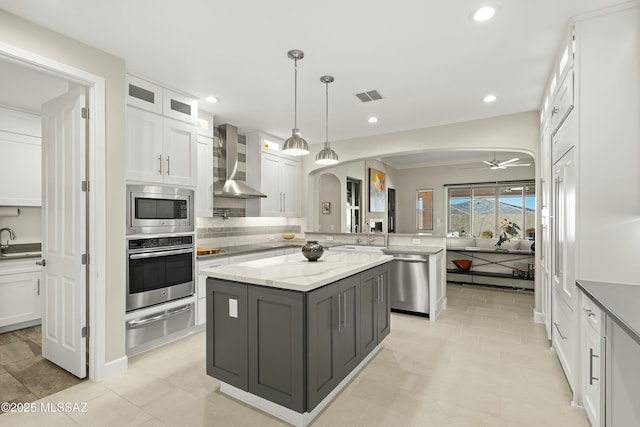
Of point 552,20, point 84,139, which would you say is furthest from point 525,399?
point 84,139

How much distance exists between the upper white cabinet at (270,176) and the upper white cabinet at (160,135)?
1.56 m

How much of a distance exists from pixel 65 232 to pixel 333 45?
2.74 m

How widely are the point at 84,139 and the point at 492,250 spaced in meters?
6.72

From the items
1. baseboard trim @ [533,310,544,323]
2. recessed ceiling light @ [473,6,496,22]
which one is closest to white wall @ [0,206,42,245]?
recessed ceiling light @ [473,6,496,22]

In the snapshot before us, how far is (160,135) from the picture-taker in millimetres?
3334

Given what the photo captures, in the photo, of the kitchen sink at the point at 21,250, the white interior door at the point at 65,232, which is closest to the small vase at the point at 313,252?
the white interior door at the point at 65,232

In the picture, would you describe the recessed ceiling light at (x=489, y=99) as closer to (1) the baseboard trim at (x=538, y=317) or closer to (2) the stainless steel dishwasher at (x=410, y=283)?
(2) the stainless steel dishwasher at (x=410, y=283)

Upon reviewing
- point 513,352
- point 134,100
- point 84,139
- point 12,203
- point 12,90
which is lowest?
point 513,352

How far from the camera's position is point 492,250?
253 inches

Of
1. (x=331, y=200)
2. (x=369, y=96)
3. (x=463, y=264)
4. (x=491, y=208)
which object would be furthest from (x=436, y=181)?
(x=369, y=96)

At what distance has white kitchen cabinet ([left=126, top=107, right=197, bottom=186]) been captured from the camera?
308 cm

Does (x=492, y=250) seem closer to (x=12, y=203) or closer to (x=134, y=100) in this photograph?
(x=134, y=100)

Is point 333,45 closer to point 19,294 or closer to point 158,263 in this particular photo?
point 158,263

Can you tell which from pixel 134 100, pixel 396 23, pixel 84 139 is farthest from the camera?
pixel 134 100
